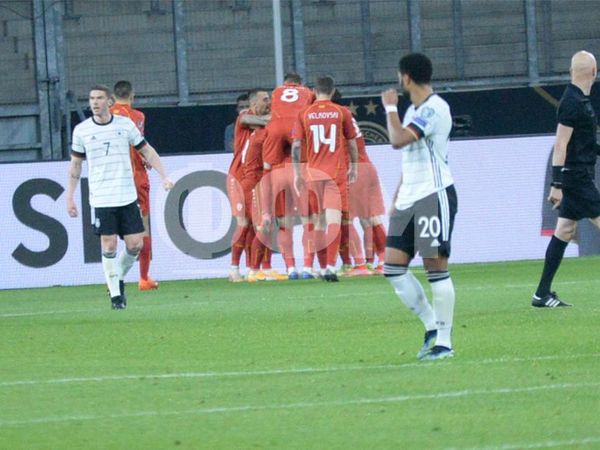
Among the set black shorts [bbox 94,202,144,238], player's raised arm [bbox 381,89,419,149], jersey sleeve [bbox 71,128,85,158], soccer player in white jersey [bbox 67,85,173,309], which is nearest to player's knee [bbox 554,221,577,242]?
player's raised arm [bbox 381,89,419,149]

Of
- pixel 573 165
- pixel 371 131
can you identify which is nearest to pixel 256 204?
pixel 371 131

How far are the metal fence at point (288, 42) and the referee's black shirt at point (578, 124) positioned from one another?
44.8 feet

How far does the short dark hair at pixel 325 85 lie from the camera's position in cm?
1711

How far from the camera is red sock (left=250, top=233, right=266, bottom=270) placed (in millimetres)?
18109

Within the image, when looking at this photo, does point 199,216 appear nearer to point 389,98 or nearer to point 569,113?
point 569,113

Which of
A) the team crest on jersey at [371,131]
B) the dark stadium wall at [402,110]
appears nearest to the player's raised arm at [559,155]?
the dark stadium wall at [402,110]

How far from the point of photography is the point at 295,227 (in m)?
19.4

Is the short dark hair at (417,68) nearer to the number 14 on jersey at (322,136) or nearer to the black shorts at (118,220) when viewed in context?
the black shorts at (118,220)

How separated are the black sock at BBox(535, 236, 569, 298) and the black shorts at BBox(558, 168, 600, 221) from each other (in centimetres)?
23

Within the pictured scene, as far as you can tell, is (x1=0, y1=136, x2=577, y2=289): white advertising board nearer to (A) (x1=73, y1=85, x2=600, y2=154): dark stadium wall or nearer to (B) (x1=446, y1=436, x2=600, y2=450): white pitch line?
(A) (x1=73, y1=85, x2=600, y2=154): dark stadium wall

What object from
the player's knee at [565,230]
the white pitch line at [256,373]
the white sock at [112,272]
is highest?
the player's knee at [565,230]

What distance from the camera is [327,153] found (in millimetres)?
17266

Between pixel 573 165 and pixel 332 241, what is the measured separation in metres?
5.48

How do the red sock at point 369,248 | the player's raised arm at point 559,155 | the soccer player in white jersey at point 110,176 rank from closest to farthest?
the player's raised arm at point 559,155
the soccer player in white jersey at point 110,176
the red sock at point 369,248
